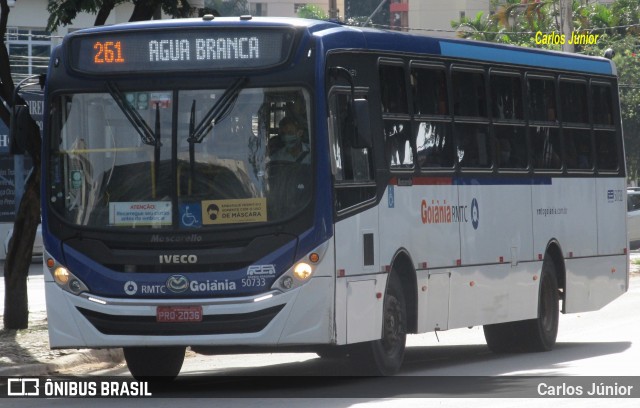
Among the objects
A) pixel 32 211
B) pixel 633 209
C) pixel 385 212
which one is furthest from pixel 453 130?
pixel 633 209

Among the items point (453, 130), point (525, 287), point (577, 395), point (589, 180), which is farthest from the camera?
point (589, 180)

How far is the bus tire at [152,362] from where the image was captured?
1378cm

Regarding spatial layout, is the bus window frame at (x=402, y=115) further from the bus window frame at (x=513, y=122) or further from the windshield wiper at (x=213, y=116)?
the bus window frame at (x=513, y=122)

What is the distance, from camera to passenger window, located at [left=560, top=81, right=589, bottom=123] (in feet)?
59.7

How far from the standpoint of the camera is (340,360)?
16.3 metres

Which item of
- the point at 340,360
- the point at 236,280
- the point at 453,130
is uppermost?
the point at 453,130

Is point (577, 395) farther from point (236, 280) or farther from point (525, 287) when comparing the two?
point (525, 287)

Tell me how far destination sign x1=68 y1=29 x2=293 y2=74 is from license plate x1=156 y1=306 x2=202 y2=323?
199 cm

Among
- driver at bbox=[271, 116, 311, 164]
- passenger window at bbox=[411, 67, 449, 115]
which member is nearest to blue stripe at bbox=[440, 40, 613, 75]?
passenger window at bbox=[411, 67, 449, 115]

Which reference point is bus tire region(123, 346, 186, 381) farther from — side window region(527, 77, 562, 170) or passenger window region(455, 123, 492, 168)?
side window region(527, 77, 562, 170)

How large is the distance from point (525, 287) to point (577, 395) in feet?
16.4

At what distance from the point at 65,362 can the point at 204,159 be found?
4.11 m

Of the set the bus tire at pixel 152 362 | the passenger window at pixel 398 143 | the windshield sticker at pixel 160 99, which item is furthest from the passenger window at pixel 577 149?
the windshield sticker at pixel 160 99

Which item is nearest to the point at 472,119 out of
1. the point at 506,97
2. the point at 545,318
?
the point at 506,97
